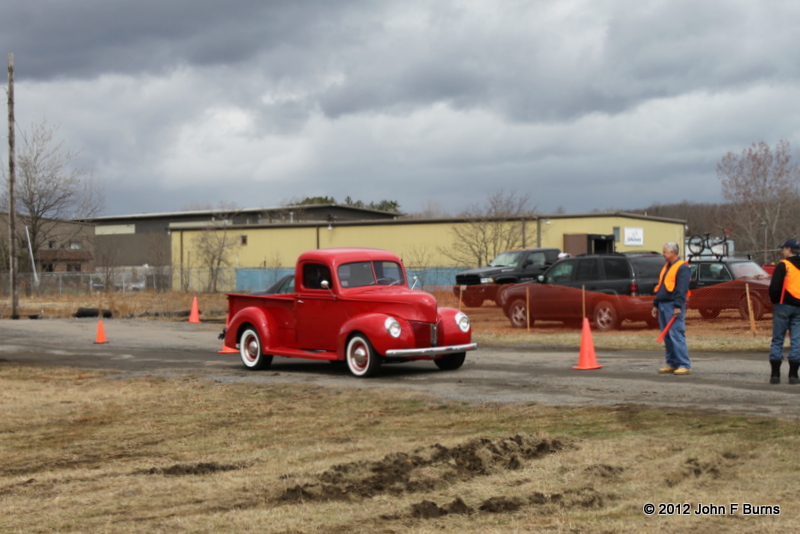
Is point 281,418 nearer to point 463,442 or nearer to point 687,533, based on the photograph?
point 463,442

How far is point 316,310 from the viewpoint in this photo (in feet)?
49.5

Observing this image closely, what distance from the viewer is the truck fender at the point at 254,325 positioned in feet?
51.3

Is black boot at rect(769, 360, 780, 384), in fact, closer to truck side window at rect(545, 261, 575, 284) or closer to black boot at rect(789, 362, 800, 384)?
black boot at rect(789, 362, 800, 384)

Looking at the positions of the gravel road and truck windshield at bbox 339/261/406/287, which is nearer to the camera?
the gravel road

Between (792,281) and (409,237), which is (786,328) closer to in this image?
(792,281)

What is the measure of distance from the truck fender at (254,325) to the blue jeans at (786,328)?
8.05 meters

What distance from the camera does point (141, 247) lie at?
294ft

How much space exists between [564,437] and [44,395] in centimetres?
806

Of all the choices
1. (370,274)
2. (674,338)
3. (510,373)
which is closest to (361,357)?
(370,274)

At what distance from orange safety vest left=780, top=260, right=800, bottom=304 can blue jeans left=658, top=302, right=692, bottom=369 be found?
5.91 ft

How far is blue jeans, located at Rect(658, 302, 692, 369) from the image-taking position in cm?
1325

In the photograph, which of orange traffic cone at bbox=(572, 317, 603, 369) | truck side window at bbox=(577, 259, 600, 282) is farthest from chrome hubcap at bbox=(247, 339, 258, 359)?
truck side window at bbox=(577, 259, 600, 282)

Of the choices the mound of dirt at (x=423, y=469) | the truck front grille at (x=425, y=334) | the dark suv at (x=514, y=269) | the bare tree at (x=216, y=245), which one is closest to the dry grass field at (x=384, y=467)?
the mound of dirt at (x=423, y=469)

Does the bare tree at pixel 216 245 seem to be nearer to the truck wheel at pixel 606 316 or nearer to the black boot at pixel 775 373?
the truck wheel at pixel 606 316
